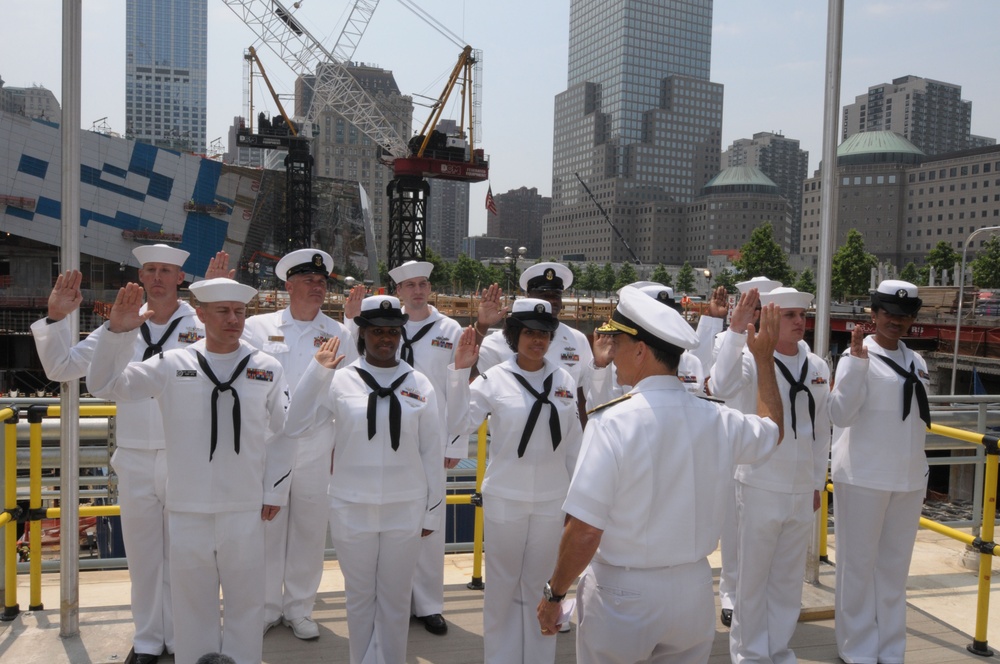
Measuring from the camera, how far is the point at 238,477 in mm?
3715

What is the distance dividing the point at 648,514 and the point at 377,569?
5.56ft

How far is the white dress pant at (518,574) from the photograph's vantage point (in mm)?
3947

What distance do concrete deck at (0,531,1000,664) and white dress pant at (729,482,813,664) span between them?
1.06 ft

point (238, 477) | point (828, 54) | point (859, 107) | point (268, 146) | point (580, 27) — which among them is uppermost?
point (580, 27)

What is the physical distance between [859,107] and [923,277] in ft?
408

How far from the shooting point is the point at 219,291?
3684mm

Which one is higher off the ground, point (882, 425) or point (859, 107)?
point (859, 107)

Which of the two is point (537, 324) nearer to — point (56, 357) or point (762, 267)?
point (56, 357)

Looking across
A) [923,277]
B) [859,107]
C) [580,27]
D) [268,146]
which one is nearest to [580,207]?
[580,27]

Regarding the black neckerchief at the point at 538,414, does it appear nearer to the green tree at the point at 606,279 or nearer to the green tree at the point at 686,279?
the green tree at the point at 686,279

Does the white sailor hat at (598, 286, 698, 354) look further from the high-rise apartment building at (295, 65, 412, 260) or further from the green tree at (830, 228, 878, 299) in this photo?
the high-rise apartment building at (295, 65, 412, 260)

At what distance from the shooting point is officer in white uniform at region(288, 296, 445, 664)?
374 cm

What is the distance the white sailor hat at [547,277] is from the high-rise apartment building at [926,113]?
180 meters

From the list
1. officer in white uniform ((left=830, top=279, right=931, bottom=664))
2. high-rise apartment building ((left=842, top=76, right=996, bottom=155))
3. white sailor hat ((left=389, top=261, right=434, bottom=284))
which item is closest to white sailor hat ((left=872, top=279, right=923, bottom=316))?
officer in white uniform ((left=830, top=279, right=931, bottom=664))
